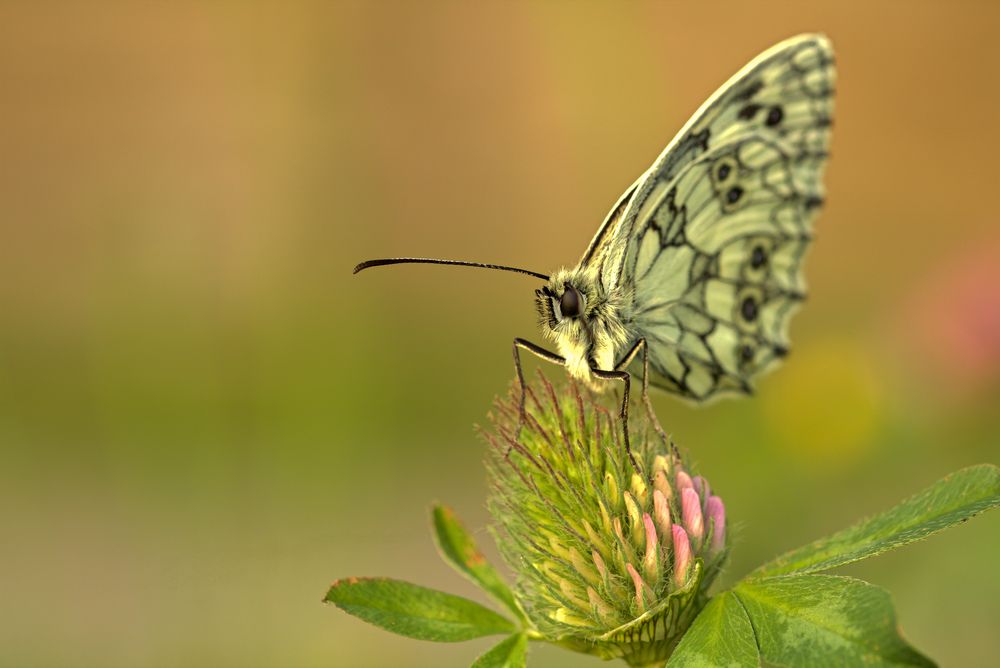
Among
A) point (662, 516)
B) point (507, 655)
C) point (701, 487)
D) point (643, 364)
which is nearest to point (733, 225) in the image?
point (643, 364)

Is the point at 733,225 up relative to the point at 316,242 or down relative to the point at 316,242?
down

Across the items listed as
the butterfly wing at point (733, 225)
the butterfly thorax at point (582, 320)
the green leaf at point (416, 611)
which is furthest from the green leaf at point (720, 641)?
the butterfly wing at point (733, 225)

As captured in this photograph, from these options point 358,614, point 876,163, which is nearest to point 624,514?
point 358,614

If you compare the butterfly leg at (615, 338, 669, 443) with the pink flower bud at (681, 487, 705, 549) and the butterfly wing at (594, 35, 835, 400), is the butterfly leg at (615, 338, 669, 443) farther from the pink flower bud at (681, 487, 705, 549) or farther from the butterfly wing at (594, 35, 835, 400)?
the pink flower bud at (681, 487, 705, 549)

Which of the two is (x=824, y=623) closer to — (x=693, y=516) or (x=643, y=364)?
(x=693, y=516)

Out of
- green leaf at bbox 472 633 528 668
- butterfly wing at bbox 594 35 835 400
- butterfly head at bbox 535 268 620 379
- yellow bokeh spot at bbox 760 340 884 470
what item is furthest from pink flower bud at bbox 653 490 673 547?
yellow bokeh spot at bbox 760 340 884 470

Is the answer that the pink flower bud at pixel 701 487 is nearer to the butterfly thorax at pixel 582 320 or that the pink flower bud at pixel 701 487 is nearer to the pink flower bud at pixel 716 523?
the pink flower bud at pixel 716 523
